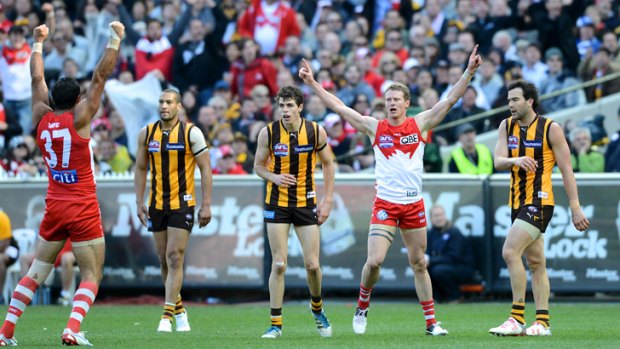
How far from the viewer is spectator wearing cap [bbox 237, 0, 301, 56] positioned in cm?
2431

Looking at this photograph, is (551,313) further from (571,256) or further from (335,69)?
(335,69)

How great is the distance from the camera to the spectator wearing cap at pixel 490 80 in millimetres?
21656

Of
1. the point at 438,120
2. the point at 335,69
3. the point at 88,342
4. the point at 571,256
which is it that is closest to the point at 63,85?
the point at 88,342

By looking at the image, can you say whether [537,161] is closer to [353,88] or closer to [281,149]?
[281,149]

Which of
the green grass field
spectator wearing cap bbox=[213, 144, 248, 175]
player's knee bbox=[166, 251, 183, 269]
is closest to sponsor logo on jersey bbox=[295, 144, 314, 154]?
player's knee bbox=[166, 251, 183, 269]

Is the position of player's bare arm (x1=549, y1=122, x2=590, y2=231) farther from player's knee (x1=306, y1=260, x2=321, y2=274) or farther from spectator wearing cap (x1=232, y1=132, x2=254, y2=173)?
spectator wearing cap (x1=232, y1=132, x2=254, y2=173)

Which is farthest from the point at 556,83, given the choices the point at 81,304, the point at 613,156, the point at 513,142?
the point at 81,304

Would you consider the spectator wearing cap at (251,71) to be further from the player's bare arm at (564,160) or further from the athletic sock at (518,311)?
the athletic sock at (518,311)

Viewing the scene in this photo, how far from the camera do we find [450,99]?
12305mm

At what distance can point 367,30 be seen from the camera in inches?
966

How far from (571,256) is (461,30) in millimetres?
6375

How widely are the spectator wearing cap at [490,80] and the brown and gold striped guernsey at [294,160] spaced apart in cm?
920

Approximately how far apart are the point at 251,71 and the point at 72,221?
12525 millimetres

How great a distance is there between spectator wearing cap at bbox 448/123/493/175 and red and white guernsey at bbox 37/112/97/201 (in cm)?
867
